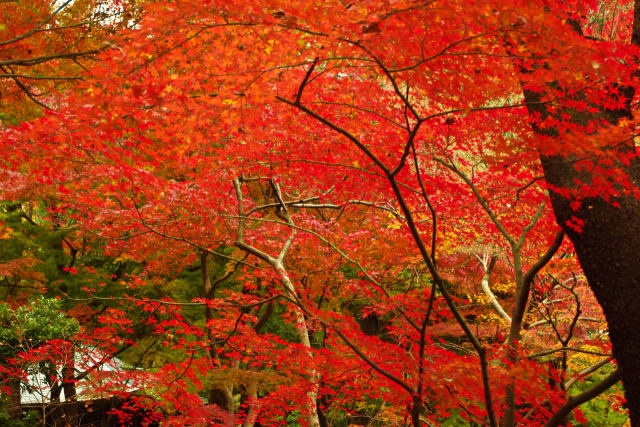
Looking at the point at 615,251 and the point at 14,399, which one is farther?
the point at 14,399

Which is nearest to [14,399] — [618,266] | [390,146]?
[390,146]

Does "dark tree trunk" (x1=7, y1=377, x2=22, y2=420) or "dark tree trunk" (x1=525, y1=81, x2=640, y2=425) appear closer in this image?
"dark tree trunk" (x1=525, y1=81, x2=640, y2=425)

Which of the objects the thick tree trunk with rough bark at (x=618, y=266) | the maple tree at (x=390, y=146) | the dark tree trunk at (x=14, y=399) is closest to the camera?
the maple tree at (x=390, y=146)

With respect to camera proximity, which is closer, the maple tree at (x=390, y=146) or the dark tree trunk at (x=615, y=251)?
the maple tree at (x=390, y=146)

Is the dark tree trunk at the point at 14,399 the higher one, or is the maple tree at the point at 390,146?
the maple tree at the point at 390,146

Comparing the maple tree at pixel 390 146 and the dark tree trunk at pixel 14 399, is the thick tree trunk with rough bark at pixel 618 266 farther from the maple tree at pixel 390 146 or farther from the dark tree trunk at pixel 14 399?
the dark tree trunk at pixel 14 399

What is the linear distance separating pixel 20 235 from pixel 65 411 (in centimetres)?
406

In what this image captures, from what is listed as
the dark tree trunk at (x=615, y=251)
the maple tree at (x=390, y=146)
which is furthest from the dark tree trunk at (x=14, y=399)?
the dark tree trunk at (x=615, y=251)

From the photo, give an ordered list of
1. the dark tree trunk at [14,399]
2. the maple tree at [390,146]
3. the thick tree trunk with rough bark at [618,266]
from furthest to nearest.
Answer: the dark tree trunk at [14,399] → the thick tree trunk with rough bark at [618,266] → the maple tree at [390,146]

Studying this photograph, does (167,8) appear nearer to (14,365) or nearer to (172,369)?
(172,369)

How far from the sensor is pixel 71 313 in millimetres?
10438

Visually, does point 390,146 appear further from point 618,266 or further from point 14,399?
point 14,399

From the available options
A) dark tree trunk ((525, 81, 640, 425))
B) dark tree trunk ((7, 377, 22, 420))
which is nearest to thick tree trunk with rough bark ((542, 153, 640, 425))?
dark tree trunk ((525, 81, 640, 425))

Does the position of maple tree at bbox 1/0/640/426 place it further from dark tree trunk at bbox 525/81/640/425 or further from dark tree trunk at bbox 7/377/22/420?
dark tree trunk at bbox 7/377/22/420
